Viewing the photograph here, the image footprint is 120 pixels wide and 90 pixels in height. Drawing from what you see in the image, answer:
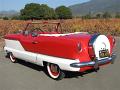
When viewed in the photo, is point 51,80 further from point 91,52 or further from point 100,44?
point 100,44

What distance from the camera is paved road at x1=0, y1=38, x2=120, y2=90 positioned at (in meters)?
7.28

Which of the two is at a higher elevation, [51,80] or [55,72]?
[55,72]

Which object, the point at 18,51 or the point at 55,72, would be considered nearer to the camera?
the point at 55,72

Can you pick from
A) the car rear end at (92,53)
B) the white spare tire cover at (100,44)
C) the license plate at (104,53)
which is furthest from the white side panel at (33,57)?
the license plate at (104,53)

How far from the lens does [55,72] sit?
26.5ft

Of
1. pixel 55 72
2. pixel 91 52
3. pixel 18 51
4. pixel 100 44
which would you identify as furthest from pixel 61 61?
pixel 18 51

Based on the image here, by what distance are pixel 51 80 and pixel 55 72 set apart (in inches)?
9.8

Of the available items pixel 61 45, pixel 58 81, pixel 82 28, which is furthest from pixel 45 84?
pixel 82 28

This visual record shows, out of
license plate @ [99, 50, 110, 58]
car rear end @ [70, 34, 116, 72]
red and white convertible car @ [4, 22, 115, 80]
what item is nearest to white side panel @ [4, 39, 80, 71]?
red and white convertible car @ [4, 22, 115, 80]

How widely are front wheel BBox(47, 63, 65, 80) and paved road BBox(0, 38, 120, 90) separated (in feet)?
0.40

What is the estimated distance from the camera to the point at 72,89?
23.1 feet

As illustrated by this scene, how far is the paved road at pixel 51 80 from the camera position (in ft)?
23.9

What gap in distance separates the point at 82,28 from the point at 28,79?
15805 millimetres

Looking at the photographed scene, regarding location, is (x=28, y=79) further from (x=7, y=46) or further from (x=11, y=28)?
(x=11, y=28)
